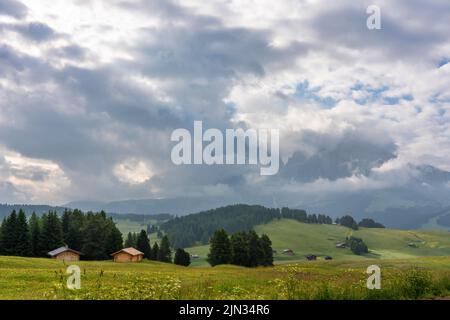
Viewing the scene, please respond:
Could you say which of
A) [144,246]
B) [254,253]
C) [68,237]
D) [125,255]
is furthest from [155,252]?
[254,253]

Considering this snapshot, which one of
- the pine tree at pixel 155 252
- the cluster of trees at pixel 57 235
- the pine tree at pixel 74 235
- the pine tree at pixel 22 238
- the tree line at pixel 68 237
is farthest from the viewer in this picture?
the pine tree at pixel 155 252

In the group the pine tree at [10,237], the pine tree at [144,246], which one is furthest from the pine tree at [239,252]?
the pine tree at [10,237]

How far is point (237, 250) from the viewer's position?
396ft

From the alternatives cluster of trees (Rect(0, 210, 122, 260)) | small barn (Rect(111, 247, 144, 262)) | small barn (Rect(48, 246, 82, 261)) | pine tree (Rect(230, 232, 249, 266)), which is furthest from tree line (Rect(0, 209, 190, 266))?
pine tree (Rect(230, 232, 249, 266))

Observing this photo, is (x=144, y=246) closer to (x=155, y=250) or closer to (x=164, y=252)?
(x=155, y=250)

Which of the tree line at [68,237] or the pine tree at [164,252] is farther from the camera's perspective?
the pine tree at [164,252]

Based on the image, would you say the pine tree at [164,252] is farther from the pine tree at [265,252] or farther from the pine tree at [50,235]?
the pine tree at [265,252]

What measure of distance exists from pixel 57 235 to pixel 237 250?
1973 inches

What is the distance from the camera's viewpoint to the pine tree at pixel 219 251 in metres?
117

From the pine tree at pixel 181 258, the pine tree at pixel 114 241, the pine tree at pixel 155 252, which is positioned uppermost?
the pine tree at pixel 114 241

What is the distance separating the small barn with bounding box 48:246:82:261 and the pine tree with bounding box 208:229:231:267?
37050 millimetres
